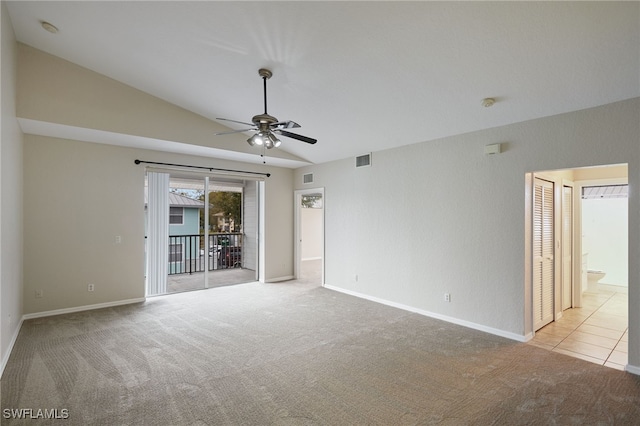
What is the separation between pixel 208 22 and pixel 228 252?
5.76 m

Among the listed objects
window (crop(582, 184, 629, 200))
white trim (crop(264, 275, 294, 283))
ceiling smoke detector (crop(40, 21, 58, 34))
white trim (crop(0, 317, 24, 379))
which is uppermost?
ceiling smoke detector (crop(40, 21, 58, 34))

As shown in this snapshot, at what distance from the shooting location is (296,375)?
285 cm

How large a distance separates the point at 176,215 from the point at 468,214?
5.34m

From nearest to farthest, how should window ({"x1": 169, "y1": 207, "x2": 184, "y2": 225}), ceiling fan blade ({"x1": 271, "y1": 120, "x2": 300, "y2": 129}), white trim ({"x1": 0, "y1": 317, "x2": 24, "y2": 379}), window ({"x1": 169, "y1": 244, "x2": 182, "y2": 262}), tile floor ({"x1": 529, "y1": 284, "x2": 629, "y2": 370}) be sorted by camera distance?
white trim ({"x1": 0, "y1": 317, "x2": 24, "y2": 379}) → ceiling fan blade ({"x1": 271, "y1": 120, "x2": 300, "y2": 129}) → tile floor ({"x1": 529, "y1": 284, "x2": 629, "y2": 370}) → window ({"x1": 169, "y1": 207, "x2": 184, "y2": 225}) → window ({"x1": 169, "y1": 244, "x2": 182, "y2": 262})

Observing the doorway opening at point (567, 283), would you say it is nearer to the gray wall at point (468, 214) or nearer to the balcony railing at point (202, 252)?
the gray wall at point (468, 214)

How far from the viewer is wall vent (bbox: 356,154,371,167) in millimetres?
5507

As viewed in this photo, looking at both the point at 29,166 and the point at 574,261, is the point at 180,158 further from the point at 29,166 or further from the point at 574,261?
the point at 574,261

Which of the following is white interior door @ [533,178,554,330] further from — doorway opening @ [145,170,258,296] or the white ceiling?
doorway opening @ [145,170,258,296]

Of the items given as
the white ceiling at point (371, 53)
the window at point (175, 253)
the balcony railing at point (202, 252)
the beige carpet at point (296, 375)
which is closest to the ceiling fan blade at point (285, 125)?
the white ceiling at point (371, 53)

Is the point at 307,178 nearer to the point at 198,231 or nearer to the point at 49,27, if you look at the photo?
the point at 198,231

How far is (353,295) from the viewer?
577 centimetres

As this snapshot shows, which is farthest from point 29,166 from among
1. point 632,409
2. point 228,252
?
point 632,409
